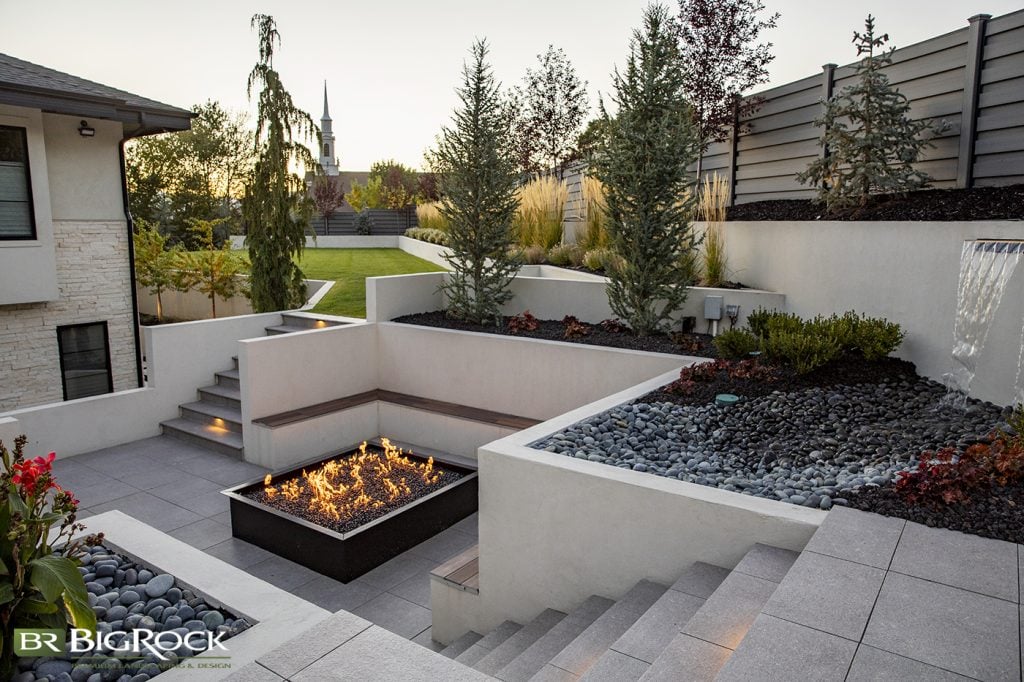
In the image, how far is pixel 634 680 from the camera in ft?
8.60

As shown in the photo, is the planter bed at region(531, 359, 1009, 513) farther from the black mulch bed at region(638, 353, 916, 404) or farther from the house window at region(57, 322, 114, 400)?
the house window at region(57, 322, 114, 400)

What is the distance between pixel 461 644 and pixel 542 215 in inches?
340

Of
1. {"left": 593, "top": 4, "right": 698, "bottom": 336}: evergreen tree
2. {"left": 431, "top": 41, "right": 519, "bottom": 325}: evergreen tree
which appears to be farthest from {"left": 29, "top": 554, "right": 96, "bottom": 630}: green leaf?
{"left": 431, "top": 41, "right": 519, "bottom": 325}: evergreen tree

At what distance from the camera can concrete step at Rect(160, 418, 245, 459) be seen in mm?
7605

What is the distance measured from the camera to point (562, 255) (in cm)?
1090

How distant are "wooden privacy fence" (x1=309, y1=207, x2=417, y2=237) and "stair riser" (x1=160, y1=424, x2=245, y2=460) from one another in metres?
22.5

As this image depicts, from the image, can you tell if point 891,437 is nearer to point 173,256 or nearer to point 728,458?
point 728,458

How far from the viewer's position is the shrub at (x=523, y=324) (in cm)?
818

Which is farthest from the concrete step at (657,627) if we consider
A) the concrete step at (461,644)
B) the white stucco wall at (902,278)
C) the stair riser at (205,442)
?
the stair riser at (205,442)

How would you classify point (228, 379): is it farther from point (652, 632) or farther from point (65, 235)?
point (652, 632)

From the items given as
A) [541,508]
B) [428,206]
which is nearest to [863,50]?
[541,508]

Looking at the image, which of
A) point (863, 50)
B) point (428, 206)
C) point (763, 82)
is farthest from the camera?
point (428, 206)

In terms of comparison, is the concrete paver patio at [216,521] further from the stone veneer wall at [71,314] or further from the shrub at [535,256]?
the shrub at [535,256]

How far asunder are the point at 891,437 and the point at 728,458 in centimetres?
112
